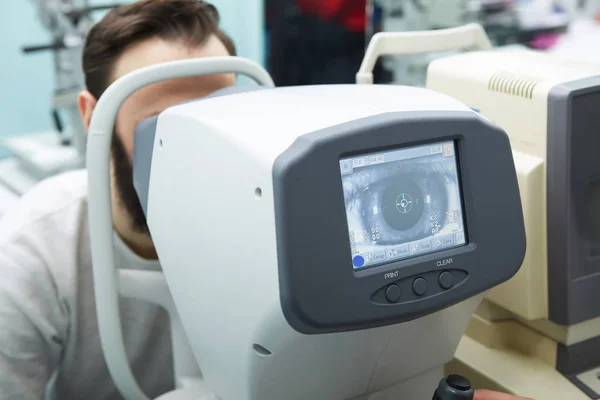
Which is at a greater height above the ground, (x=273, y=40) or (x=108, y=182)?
(x=108, y=182)

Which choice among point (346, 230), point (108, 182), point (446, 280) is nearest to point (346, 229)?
point (346, 230)

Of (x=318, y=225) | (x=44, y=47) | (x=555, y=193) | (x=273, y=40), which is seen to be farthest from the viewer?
(x=273, y=40)

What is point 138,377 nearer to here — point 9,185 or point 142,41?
point 142,41

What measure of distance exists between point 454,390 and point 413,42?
Result: 21.6 inches

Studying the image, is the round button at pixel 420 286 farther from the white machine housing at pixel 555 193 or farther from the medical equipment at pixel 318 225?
the white machine housing at pixel 555 193

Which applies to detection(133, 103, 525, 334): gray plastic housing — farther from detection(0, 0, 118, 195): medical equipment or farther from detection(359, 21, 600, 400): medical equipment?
detection(0, 0, 118, 195): medical equipment

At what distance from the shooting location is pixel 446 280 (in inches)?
24.9

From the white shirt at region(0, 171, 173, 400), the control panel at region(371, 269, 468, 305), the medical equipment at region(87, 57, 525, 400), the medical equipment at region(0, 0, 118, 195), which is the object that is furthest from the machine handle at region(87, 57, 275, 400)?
the medical equipment at region(0, 0, 118, 195)

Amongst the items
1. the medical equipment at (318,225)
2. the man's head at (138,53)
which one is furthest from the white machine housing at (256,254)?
the man's head at (138,53)

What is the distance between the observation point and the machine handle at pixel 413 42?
0.99m

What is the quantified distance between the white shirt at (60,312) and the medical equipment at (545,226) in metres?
0.49

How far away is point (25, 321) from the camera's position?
3.18 ft

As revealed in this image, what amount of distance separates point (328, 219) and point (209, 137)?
14 centimetres

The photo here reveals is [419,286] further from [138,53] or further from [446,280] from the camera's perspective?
[138,53]
